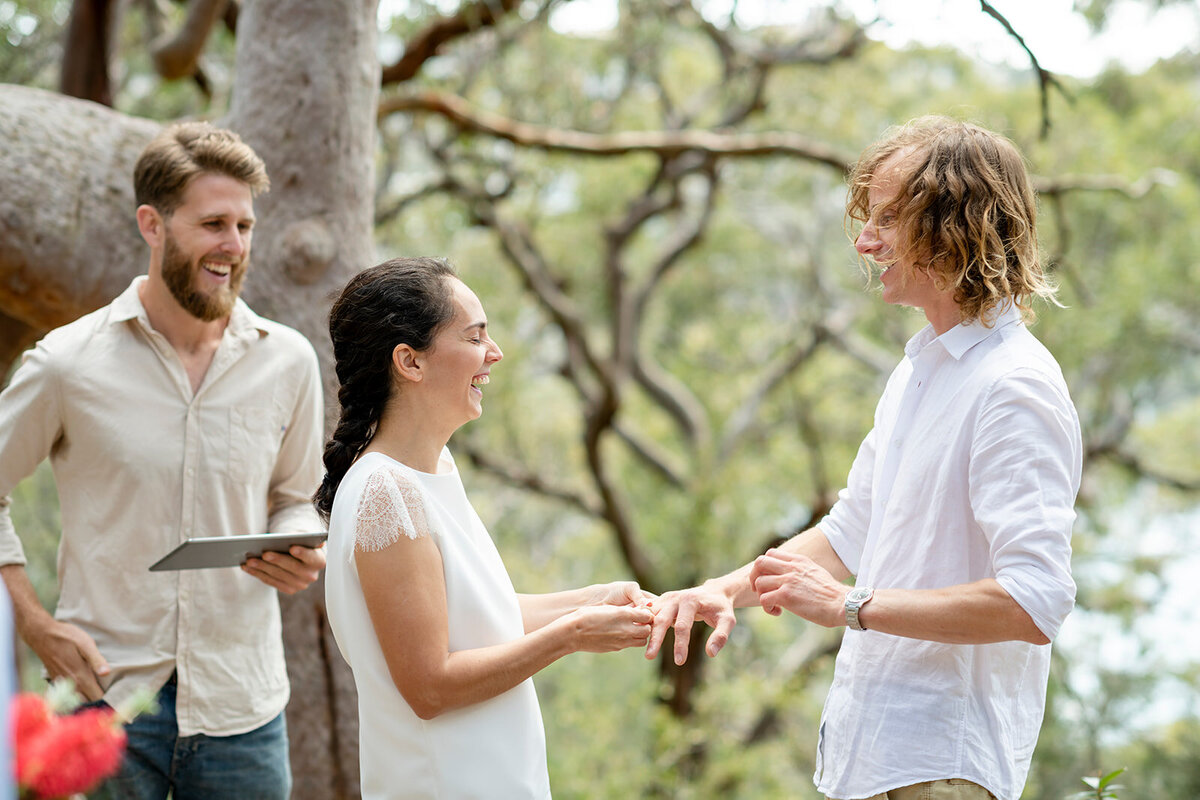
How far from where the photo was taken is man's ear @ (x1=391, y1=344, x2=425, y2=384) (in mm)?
1977

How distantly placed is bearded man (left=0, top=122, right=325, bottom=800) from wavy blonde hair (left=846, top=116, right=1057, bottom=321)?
1.52 metres

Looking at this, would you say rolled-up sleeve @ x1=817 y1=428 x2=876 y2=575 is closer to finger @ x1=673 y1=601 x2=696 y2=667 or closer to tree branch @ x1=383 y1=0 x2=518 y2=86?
finger @ x1=673 y1=601 x2=696 y2=667

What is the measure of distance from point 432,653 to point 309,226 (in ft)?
7.17

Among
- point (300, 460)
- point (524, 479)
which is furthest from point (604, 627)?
point (524, 479)

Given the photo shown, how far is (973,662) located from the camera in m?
1.95

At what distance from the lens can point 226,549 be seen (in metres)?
2.24

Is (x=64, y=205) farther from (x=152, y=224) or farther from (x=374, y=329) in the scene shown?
(x=374, y=329)

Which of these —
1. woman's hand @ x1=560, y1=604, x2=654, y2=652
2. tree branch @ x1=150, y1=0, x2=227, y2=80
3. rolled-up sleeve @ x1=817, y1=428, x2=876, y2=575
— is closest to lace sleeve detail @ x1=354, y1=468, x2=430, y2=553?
woman's hand @ x1=560, y1=604, x2=654, y2=652

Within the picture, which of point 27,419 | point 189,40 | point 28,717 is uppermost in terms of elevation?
point 189,40

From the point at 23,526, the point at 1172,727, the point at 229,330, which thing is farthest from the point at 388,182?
the point at 1172,727

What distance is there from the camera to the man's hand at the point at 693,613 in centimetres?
217

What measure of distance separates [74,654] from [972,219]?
84.1 inches

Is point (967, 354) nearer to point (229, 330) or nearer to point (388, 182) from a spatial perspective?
point (229, 330)

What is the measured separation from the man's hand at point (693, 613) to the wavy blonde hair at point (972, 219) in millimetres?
786
